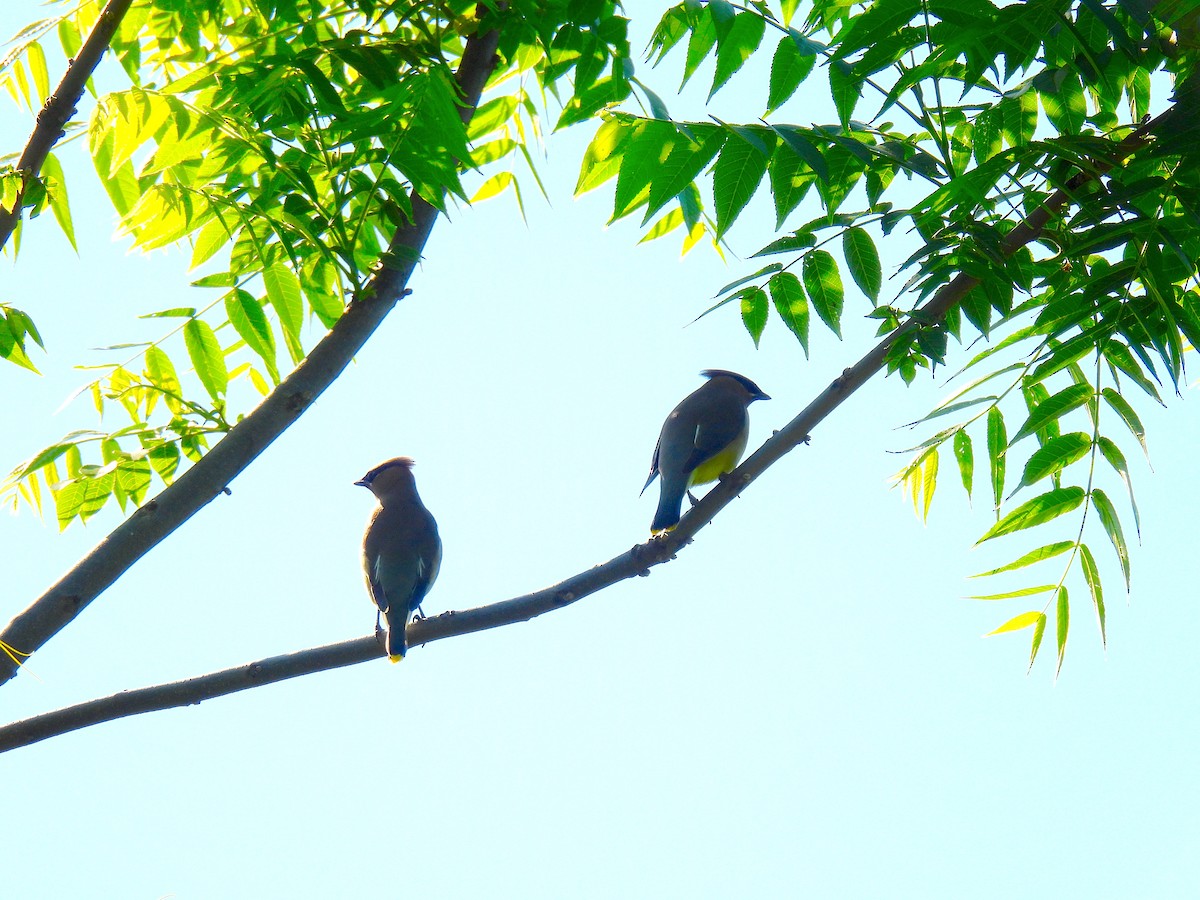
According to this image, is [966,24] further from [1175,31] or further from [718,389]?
[718,389]

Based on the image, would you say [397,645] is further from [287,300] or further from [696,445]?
[696,445]

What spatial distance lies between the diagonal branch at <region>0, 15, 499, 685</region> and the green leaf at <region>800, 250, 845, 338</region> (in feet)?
3.44

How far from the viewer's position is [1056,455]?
125 inches

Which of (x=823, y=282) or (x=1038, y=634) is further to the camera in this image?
(x=1038, y=634)

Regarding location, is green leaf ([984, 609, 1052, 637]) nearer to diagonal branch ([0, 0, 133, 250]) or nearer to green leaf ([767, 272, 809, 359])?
green leaf ([767, 272, 809, 359])

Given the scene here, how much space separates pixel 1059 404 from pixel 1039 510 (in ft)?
0.96

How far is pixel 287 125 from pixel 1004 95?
1827 millimetres

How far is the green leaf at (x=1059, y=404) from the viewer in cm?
303

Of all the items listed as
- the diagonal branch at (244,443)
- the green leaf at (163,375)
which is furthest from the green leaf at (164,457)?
the diagonal branch at (244,443)

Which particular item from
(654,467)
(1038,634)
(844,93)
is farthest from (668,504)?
(844,93)

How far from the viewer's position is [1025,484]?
120 inches

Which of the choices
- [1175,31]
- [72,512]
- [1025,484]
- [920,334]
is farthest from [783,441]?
[72,512]

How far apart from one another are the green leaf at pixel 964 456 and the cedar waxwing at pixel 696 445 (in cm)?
291

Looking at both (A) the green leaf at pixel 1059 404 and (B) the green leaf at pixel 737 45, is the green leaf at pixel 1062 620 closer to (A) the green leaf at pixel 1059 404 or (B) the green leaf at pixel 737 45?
(A) the green leaf at pixel 1059 404
